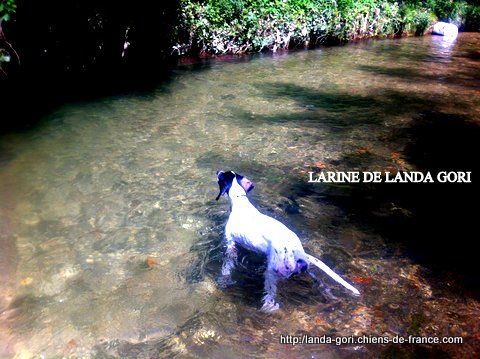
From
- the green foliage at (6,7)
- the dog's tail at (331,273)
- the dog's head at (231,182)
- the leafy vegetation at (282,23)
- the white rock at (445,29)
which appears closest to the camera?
the dog's tail at (331,273)

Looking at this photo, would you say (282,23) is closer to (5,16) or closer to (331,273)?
(5,16)

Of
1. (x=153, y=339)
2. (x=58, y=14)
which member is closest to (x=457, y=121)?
(x=153, y=339)

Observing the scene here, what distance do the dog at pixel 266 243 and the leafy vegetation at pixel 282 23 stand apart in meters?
9.34

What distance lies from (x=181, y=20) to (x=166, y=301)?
33.8ft

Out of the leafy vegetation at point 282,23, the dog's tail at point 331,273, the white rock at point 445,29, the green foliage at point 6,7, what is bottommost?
the dog's tail at point 331,273

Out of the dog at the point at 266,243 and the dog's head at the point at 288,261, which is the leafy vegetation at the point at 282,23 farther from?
the dog's head at the point at 288,261

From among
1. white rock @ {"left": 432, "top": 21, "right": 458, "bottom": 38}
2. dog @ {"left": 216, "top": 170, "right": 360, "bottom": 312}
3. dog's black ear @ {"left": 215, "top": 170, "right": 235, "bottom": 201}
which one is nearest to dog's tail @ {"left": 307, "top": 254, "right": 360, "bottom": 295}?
dog @ {"left": 216, "top": 170, "right": 360, "bottom": 312}

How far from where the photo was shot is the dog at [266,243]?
3143 millimetres

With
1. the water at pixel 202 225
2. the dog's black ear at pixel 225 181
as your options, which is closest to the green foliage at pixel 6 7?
the water at pixel 202 225

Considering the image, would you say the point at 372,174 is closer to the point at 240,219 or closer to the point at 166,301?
the point at 240,219

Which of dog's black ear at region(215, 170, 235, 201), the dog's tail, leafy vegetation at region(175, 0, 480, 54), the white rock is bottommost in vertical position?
the dog's tail

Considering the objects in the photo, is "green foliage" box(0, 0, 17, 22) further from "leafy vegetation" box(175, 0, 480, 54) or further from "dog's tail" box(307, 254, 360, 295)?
"dog's tail" box(307, 254, 360, 295)

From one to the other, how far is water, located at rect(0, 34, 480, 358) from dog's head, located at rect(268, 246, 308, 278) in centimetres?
31

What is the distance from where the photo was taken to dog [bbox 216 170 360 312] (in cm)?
314
